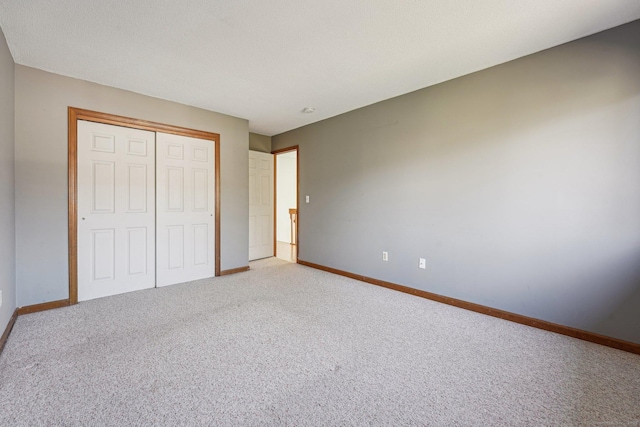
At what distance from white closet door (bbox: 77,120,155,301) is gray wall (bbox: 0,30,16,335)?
0.53m

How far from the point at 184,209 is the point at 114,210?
0.79 m

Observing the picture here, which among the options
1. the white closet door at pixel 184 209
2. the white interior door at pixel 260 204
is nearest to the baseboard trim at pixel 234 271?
the white closet door at pixel 184 209

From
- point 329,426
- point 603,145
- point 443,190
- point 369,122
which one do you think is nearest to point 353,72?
point 369,122

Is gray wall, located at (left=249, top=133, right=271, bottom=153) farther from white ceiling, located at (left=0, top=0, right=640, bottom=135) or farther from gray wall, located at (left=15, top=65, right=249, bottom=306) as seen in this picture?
gray wall, located at (left=15, top=65, right=249, bottom=306)

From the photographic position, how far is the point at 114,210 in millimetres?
3238

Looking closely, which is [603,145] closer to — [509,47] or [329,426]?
[509,47]

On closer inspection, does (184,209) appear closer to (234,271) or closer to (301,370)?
(234,271)

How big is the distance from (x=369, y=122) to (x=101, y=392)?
3.70m

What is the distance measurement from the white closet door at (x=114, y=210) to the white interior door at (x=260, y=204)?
5.99 ft

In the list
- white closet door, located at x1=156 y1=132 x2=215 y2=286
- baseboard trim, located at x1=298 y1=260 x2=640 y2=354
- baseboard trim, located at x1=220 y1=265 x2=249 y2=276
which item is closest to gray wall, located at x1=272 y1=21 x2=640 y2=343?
baseboard trim, located at x1=298 y1=260 x2=640 y2=354

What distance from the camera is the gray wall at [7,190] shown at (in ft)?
7.06

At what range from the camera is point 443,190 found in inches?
121

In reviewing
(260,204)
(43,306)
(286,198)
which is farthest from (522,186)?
(286,198)

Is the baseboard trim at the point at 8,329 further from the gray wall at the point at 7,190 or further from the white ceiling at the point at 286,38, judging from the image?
the white ceiling at the point at 286,38
